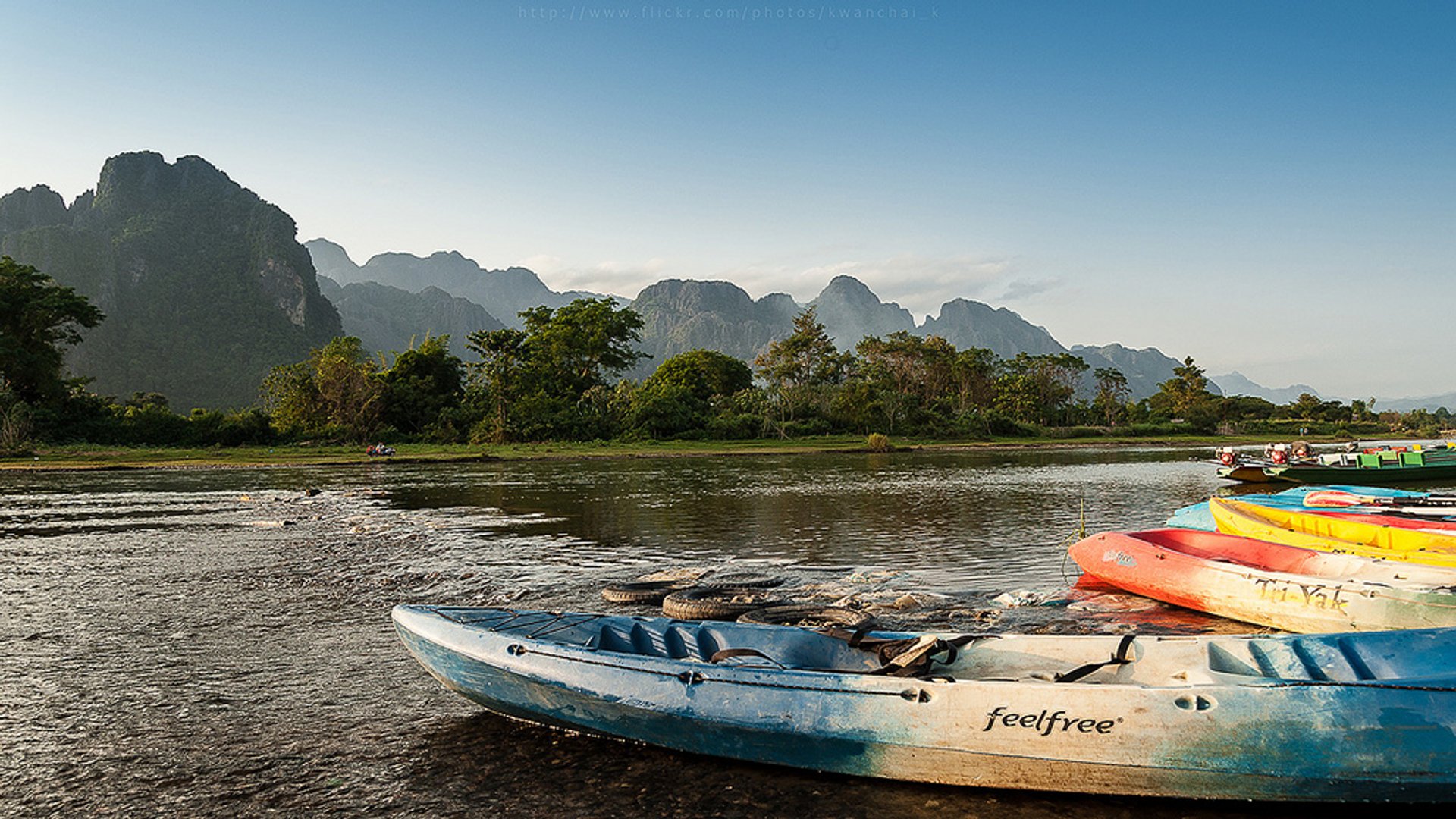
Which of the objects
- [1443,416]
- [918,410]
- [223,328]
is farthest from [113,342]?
[1443,416]

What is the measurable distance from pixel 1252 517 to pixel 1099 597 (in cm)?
446

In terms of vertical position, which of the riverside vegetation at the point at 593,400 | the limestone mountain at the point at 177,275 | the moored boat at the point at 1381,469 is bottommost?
the moored boat at the point at 1381,469

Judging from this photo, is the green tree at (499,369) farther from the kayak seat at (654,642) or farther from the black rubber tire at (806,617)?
the kayak seat at (654,642)

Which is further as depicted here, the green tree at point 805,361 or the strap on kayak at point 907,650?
the green tree at point 805,361

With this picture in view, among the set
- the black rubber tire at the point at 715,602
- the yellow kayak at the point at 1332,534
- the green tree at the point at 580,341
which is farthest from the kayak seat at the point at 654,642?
the green tree at the point at 580,341

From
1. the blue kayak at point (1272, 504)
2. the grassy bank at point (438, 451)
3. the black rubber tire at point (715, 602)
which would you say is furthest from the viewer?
the grassy bank at point (438, 451)

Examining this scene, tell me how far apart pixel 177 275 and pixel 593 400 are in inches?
4584

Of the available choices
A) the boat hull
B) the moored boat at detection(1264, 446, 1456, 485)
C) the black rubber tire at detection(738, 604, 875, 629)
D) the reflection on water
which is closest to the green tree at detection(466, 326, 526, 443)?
the reflection on water

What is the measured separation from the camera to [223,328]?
142500 millimetres

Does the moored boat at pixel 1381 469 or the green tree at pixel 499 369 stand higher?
the green tree at pixel 499 369

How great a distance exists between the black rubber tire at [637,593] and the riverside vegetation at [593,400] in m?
49.9

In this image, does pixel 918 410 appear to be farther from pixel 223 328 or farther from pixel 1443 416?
pixel 223 328

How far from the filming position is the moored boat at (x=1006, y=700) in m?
5.29

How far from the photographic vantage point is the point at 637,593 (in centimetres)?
1261
